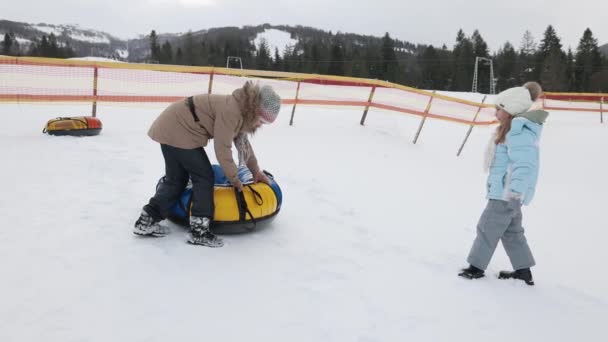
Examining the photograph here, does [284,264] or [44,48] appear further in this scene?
[44,48]

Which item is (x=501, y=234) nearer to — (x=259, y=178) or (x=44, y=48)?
(x=259, y=178)

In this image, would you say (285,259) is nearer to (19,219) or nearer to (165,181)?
(165,181)

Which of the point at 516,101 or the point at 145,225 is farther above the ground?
the point at 516,101

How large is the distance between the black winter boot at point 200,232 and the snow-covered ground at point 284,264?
8 centimetres

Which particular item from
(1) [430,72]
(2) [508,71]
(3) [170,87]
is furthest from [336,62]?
(3) [170,87]

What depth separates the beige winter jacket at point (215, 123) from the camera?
3.24 meters

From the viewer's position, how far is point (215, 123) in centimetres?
326

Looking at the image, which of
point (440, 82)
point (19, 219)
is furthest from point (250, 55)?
point (19, 219)

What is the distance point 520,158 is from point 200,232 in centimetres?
261

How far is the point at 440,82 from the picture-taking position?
75.6m

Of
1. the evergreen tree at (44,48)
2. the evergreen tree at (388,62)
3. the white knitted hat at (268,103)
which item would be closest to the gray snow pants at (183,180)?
the white knitted hat at (268,103)

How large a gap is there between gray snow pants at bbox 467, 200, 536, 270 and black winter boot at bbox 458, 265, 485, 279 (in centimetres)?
5

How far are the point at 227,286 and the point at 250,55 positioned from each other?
9414 centimetres

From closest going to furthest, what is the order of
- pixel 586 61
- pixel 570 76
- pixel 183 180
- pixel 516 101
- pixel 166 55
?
pixel 516 101, pixel 183 180, pixel 586 61, pixel 570 76, pixel 166 55
